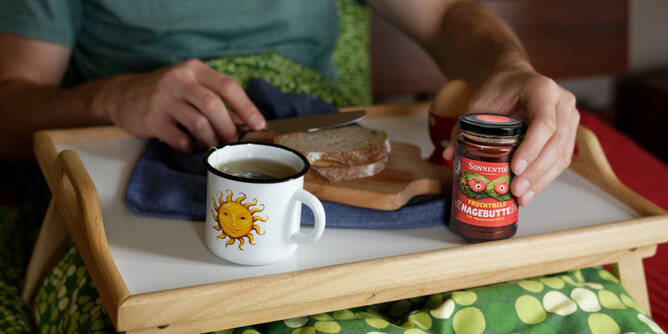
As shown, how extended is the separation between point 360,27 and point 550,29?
3.18ft

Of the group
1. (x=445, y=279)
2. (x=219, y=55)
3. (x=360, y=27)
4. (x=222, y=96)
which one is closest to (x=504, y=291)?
(x=445, y=279)

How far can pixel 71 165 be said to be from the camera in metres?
0.81

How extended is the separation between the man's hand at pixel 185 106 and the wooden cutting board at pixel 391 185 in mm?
185

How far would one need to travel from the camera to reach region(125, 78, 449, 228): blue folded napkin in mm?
791

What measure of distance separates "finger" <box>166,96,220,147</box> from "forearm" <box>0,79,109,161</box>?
0.22 m

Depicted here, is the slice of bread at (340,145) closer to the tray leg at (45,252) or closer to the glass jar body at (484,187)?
the glass jar body at (484,187)

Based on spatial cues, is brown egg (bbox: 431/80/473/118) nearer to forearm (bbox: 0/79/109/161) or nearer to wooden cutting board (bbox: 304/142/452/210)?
wooden cutting board (bbox: 304/142/452/210)

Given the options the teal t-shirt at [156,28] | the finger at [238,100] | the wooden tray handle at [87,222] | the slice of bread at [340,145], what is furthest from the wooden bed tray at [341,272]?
the teal t-shirt at [156,28]

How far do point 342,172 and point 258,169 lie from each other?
137 millimetres

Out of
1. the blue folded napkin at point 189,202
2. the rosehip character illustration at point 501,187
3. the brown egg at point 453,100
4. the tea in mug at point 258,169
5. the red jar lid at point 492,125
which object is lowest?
the blue folded napkin at point 189,202

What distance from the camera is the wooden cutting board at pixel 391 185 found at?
2.62ft

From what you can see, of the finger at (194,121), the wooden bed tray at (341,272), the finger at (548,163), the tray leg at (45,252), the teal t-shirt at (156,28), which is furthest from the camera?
the teal t-shirt at (156,28)

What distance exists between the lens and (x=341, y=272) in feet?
2.22

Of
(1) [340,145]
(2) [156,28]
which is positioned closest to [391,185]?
(1) [340,145]
